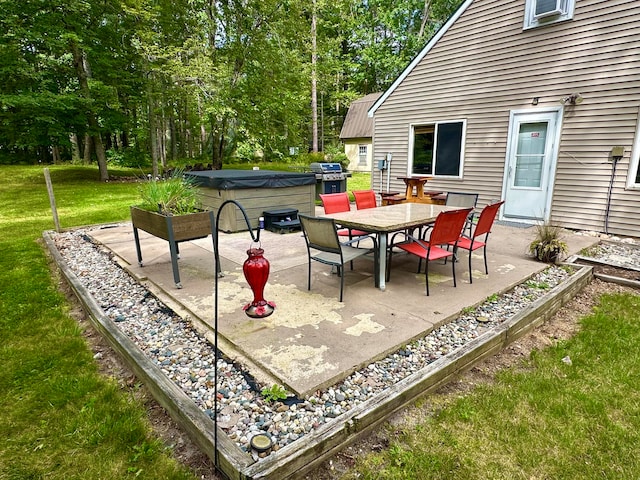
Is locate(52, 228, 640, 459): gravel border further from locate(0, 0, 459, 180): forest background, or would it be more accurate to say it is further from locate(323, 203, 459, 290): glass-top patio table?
locate(0, 0, 459, 180): forest background

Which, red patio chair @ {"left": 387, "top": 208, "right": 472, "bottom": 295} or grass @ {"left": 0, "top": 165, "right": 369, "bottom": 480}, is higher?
red patio chair @ {"left": 387, "top": 208, "right": 472, "bottom": 295}

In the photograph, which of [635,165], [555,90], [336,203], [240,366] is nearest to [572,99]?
[555,90]

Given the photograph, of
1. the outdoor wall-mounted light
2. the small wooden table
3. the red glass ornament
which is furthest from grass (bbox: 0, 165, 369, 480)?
the outdoor wall-mounted light

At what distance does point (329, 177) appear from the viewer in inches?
327

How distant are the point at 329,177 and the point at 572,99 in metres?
4.76

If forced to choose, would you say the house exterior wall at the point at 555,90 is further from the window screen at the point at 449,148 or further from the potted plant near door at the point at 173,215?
the potted plant near door at the point at 173,215

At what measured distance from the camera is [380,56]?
22.9m

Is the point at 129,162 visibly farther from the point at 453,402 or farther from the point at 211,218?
the point at 453,402

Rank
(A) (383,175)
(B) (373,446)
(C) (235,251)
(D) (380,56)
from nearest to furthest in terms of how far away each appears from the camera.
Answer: (B) (373,446) < (C) (235,251) < (A) (383,175) < (D) (380,56)

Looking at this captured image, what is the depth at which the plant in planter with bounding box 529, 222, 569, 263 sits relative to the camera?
175 inches

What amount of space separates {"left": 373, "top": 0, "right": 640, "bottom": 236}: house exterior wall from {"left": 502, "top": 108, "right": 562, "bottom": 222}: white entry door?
0.13m

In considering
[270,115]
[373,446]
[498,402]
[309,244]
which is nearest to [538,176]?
[309,244]

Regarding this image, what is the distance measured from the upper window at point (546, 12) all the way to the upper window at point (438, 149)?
2108 mm

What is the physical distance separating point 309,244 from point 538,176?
5.51 metres
